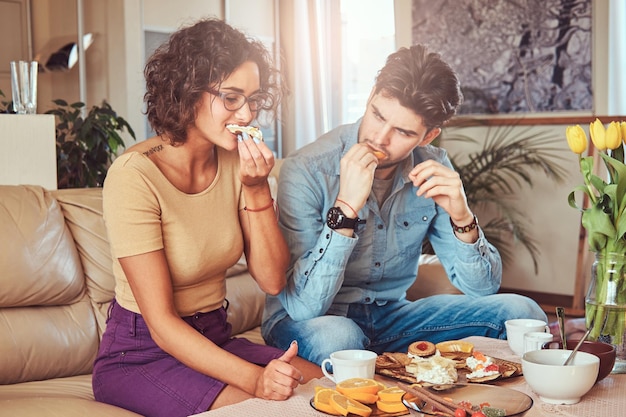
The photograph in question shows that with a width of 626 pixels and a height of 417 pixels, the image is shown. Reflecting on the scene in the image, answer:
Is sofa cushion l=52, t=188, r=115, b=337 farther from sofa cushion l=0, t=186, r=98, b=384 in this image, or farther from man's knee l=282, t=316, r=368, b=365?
man's knee l=282, t=316, r=368, b=365

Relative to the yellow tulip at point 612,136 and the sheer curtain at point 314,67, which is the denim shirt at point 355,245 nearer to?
the yellow tulip at point 612,136

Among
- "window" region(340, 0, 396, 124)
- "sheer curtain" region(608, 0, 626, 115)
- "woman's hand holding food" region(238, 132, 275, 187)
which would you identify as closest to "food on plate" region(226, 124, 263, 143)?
"woman's hand holding food" region(238, 132, 275, 187)

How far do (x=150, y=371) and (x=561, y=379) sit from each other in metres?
0.89

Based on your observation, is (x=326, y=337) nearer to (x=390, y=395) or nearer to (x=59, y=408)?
(x=390, y=395)

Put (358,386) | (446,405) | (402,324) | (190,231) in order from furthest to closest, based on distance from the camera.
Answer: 1. (402,324)
2. (190,231)
3. (358,386)
4. (446,405)

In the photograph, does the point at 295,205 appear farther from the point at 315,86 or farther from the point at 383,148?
the point at 315,86

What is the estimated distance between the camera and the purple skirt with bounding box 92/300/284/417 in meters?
1.72

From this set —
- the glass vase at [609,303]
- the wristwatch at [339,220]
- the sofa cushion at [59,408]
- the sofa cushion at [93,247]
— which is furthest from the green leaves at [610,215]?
the sofa cushion at [93,247]

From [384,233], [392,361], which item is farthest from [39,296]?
[392,361]

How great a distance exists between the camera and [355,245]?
6.89ft

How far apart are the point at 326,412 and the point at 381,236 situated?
33.1 inches

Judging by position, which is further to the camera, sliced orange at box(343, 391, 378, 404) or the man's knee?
the man's knee

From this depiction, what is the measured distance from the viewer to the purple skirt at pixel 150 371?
5.64ft

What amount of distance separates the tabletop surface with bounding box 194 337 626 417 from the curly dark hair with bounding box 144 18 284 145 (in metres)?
0.69
